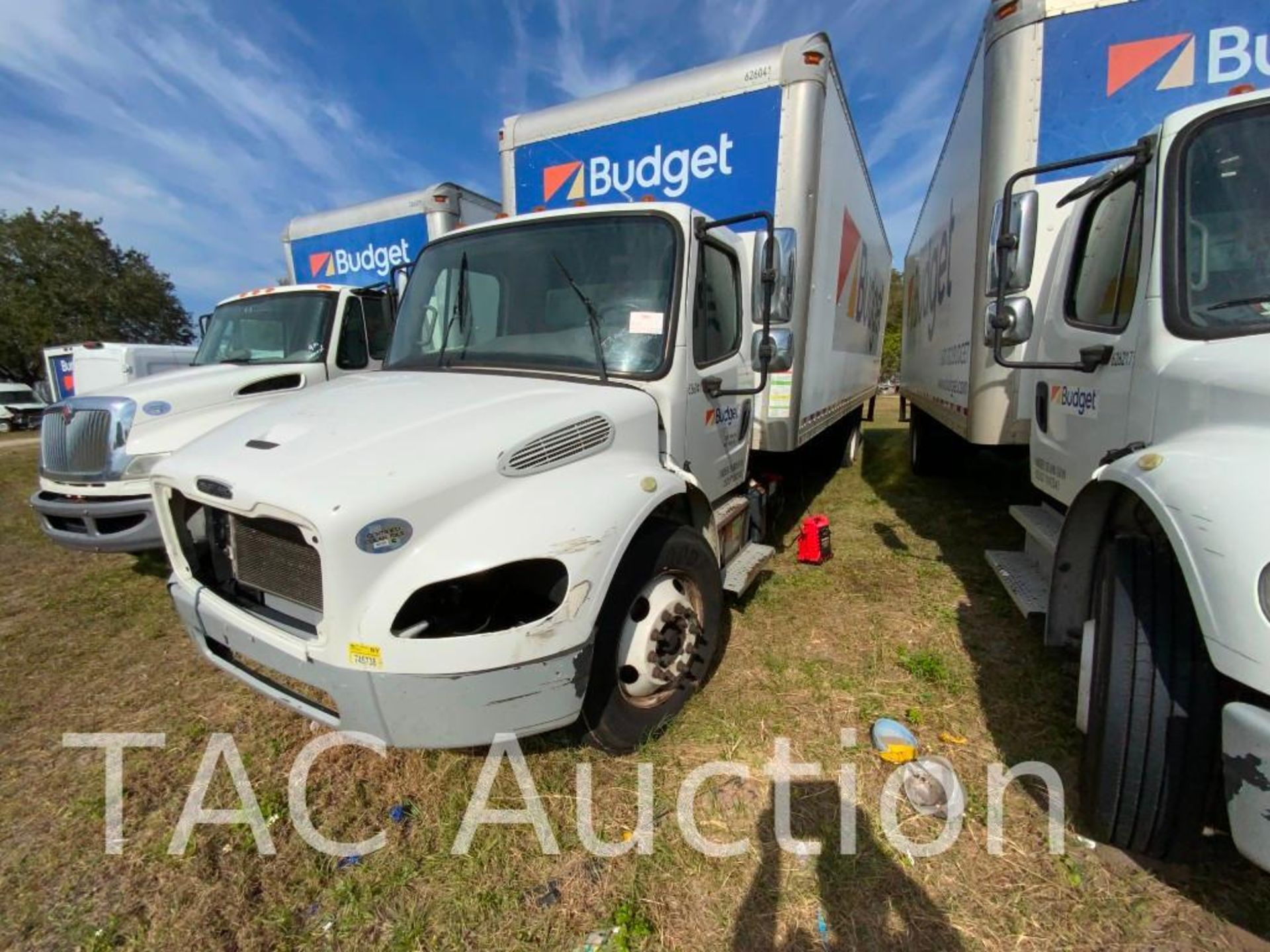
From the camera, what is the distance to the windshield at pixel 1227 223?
A: 7.02 ft

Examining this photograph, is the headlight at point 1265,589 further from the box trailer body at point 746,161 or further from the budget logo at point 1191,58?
the budget logo at point 1191,58

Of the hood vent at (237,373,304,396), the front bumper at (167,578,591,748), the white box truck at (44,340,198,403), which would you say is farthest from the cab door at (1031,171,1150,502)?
the white box truck at (44,340,198,403)

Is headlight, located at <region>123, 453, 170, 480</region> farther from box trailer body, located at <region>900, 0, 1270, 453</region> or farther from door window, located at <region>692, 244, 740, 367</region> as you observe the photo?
box trailer body, located at <region>900, 0, 1270, 453</region>

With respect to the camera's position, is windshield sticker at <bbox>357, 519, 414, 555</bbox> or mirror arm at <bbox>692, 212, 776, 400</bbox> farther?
mirror arm at <bbox>692, 212, 776, 400</bbox>

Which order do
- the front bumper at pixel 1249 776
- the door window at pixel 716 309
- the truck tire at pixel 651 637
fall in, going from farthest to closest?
the door window at pixel 716 309, the truck tire at pixel 651 637, the front bumper at pixel 1249 776

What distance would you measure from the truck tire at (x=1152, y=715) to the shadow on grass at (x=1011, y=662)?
0.21m

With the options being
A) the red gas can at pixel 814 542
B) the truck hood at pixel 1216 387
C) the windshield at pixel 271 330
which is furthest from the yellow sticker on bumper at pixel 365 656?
the windshield at pixel 271 330

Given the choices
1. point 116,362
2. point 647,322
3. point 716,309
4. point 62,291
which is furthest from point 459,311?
point 62,291

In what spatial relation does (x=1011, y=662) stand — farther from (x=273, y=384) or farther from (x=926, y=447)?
(x=273, y=384)

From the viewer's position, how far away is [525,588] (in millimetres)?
2207

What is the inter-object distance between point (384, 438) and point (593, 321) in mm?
1261

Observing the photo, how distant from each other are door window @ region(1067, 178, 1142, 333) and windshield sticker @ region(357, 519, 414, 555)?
317cm

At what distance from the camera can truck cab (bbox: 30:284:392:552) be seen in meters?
4.26

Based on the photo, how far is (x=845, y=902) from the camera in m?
1.97
